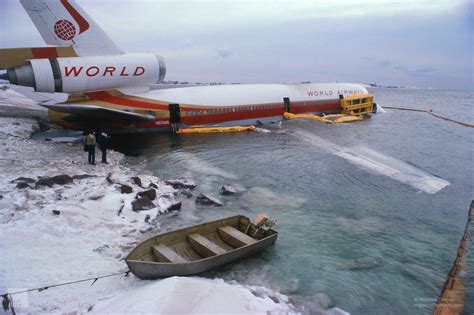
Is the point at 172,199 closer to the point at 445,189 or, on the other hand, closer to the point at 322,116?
the point at 445,189

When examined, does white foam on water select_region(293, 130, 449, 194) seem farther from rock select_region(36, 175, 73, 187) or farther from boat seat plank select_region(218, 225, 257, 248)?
rock select_region(36, 175, 73, 187)

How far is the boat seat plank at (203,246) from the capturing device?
12260 mm

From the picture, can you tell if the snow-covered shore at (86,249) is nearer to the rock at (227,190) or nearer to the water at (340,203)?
the water at (340,203)

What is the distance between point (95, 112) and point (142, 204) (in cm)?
1560

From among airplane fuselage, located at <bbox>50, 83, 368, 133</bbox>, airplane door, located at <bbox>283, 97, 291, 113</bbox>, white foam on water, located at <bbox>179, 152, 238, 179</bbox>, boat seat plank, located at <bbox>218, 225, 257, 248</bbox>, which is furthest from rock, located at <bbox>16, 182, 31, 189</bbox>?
airplane door, located at <bbox>283, 97, 291, 113</bbox>

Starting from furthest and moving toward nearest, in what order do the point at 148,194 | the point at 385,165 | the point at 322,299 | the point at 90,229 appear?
the point at 385,165 → the point at 148,194 → the point at 90,229 → the point at 322,299

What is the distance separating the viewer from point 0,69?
26234 millimetres

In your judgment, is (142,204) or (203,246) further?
(142,204)

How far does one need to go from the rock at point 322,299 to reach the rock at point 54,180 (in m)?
13.0

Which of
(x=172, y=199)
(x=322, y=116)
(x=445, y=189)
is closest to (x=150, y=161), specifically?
(x=172, y=199)

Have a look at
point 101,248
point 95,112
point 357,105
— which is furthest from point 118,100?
point 357,105

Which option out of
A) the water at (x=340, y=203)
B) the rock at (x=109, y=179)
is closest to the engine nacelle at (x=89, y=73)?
the water at (x=340, y=203)

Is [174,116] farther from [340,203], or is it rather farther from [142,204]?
[340,203]

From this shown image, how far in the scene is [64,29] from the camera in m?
28.8
